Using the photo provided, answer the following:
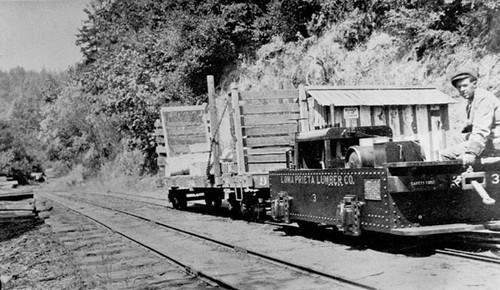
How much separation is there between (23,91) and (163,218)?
428ft

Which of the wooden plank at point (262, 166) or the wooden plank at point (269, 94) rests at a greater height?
the wooden plank at point (269, 94)

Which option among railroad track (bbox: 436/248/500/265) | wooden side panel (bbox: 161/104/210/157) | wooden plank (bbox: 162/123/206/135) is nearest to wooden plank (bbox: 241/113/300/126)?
wooden side panel (bbox: 161/104/210/157)

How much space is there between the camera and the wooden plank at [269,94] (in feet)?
39.3

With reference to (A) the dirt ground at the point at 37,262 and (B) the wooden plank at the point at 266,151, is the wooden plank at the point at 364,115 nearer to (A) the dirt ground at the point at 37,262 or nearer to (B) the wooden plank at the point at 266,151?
(B) the wooden plank at the point at 266,151

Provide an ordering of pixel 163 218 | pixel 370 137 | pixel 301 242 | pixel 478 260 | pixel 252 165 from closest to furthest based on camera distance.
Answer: pixel 478 260 < pixel 370 137 < pixel 301 242 < pixel 252 165 < pixel 163 218

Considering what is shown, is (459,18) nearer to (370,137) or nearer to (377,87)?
(377,87)

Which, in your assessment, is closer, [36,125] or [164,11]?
[164,11]

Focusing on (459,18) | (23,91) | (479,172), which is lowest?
(479,172)

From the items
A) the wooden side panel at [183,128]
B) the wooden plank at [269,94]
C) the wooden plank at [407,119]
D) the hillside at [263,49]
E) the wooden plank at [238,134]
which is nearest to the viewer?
the wooden plank at [238,134]

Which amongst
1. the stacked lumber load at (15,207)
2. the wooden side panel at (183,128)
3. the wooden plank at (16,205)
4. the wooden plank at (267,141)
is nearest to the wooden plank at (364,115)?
the wooden plank at (267,141)

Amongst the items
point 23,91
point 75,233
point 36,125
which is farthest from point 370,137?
point 23,91

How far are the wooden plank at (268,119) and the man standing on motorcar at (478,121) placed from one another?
18.4ft

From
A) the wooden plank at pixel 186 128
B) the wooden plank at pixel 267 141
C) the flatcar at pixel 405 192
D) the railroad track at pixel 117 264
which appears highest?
the wooden plank at pixel 186 128

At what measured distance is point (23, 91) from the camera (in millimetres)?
133625
